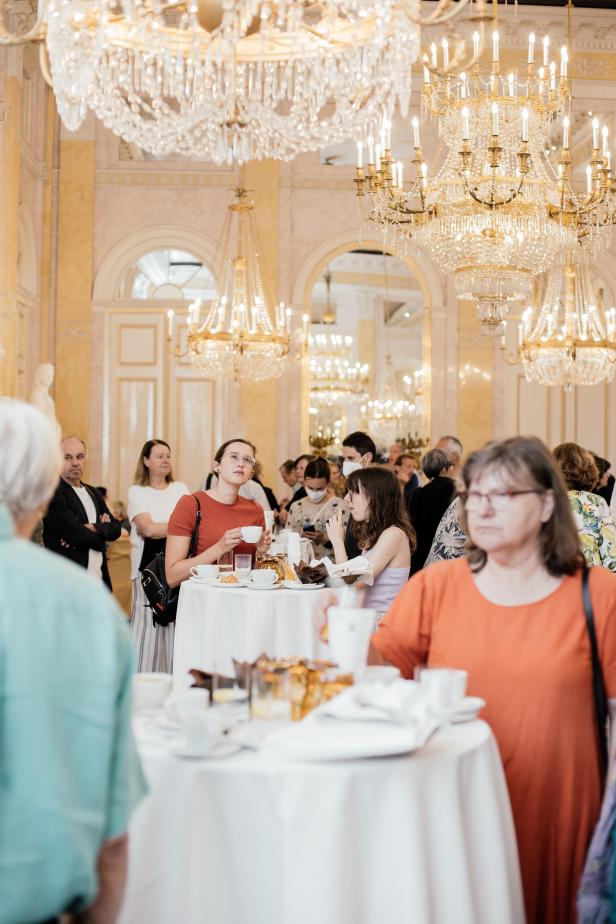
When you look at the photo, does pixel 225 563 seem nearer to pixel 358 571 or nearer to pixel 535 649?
pixel 358 571

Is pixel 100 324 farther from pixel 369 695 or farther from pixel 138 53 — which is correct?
pixel 369 695

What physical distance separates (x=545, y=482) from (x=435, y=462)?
15.4 feet

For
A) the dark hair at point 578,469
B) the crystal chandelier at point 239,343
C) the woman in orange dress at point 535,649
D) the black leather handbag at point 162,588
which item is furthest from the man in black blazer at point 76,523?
the woman in orange dress at point 535,649

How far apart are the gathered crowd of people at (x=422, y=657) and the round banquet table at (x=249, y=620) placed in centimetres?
44

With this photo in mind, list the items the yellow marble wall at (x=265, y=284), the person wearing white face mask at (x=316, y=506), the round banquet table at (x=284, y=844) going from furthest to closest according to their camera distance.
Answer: the yellow marble wall at (x=265, y=284)
the person wearing white face mask at (x=316, y=506)
the round banquet table at (x=284, y=844)

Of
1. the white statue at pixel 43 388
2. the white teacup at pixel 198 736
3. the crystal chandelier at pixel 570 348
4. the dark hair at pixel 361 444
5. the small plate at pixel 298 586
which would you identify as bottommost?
the small plate at pixel 298 586

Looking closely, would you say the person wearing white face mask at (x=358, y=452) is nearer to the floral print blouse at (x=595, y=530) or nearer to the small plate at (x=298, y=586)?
the small plate at (x=298, y=586)

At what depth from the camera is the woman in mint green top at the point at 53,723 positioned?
1.62 metres

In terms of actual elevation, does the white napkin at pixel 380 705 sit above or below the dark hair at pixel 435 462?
below

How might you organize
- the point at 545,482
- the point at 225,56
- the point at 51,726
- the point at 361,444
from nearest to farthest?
the point at 51,726 < the point at 545,482 < the point at 225,56 < the point at 361,444

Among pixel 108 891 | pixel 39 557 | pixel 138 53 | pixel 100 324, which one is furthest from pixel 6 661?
pixel 100 324

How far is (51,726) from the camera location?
1650 mm

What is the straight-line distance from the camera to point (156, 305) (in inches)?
528

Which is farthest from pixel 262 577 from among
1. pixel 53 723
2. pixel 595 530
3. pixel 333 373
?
pixel 333 373
